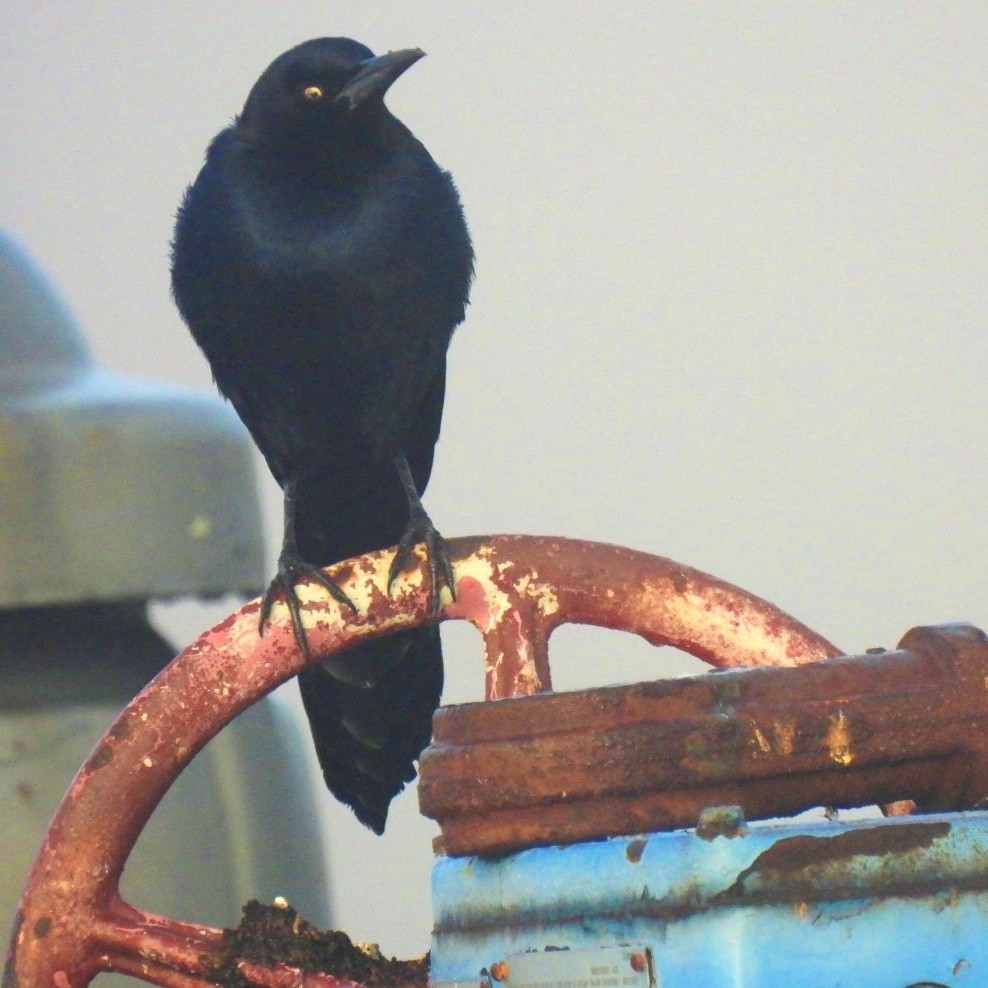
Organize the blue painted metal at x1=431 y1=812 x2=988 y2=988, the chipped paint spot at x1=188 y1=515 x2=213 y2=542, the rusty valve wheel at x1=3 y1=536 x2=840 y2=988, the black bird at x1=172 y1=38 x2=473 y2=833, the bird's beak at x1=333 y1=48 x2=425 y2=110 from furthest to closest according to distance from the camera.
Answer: the chipped paint spot at x1=188 y1=515 x2=213 y2=542 → the bird's beak at x1=333 y1=48 x2=425 y2=110 → the black bird at x1=172 y1=38 x2=473 y2=833 → the rusty valve wheel at x1=3 y1=536 x2=840 y2=988 → the blue painted metal at x1=431 y1=812 x2=988 y2=988

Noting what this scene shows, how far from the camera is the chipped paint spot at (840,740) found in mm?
1354

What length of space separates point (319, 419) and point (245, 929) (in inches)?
56.4

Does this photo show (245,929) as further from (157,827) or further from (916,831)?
(157,827)

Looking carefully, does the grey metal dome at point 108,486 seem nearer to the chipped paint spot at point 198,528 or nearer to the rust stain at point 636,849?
the chipped paint spot at point 198,528

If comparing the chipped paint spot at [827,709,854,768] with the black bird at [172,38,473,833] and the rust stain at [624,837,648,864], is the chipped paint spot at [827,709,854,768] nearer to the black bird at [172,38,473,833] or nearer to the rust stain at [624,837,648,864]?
the rust stain at [624,837,648,864]

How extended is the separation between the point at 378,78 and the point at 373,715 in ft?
3.80

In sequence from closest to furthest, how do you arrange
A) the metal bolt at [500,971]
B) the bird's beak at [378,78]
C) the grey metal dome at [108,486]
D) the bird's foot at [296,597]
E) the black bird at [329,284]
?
the metal bolt at [500,971] → the bird's foot at [296,597] → the black bird at [329,284] → the bird's beak at [378,78] → the grey metal dome at [108,486]

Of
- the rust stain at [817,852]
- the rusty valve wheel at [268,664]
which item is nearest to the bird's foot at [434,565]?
the rusty valve wheel at [268,664]

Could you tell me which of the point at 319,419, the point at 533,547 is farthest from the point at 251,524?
the point at 533,547

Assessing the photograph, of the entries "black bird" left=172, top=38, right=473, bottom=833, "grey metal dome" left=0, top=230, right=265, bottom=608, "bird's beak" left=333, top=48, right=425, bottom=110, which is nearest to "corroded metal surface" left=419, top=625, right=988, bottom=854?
"black bird" left=172, top=38, right=473, bottom=833

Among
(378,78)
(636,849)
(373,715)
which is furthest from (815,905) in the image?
(378,78)

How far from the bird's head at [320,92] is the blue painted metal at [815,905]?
6.74 feet

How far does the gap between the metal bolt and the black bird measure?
144 centimetres

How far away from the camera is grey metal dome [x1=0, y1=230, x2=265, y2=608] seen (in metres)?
3.51
